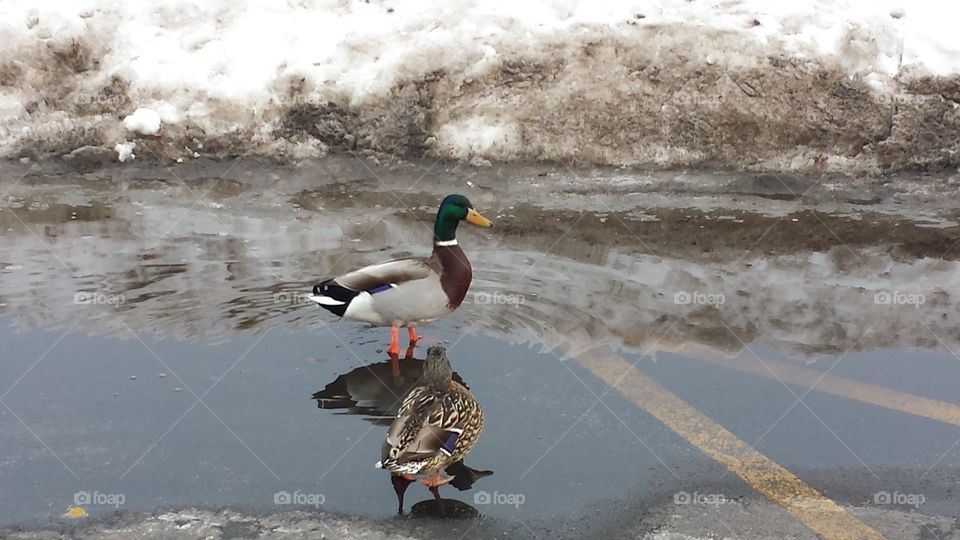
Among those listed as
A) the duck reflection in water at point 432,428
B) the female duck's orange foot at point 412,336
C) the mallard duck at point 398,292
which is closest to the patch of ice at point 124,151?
the mallard duck at point 398,292

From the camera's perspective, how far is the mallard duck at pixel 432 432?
4.33 m

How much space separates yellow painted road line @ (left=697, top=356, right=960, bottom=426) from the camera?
5316mm

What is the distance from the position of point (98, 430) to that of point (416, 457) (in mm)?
1726

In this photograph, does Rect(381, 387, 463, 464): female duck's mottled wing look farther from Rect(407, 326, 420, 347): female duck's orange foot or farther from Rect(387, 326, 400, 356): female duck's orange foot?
Rect(407, 326, 420, 347): female duck's orange foot

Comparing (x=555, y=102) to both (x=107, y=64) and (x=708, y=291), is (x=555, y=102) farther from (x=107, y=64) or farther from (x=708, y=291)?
(x=107, y=64)

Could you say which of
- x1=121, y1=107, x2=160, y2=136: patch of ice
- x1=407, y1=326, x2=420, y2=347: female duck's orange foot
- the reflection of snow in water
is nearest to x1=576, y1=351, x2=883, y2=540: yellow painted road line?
the reflection of snow in water

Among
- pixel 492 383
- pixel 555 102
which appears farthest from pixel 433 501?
pixel 555 102

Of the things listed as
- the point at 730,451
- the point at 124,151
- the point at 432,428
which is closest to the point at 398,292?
the point at 432,428

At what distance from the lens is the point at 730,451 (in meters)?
4.85

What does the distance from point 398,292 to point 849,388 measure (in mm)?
2532

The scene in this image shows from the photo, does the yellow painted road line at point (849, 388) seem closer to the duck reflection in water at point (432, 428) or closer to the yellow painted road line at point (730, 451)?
the yellow painted road line at point (730, 451)

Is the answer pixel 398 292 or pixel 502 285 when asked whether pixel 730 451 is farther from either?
pixel 502 285

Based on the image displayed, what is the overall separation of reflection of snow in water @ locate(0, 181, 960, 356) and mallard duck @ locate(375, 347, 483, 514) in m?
1.42

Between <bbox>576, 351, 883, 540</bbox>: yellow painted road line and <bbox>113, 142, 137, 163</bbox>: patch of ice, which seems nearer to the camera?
<bbox>576, 351, 883, 540</bbox>: yellow painted road line
